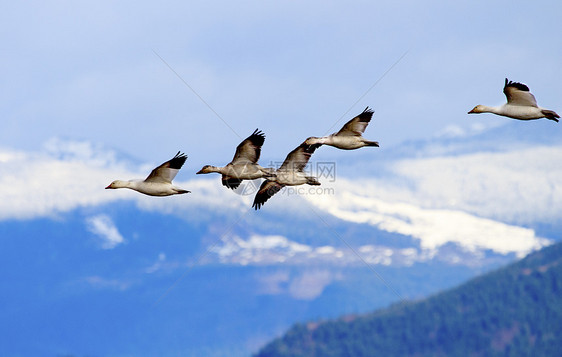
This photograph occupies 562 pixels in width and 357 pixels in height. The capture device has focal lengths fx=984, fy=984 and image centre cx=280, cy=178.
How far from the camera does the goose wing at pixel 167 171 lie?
127 feet

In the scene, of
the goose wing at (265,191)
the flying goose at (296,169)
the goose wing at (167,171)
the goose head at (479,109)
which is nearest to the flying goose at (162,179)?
the goose wing at (167,171)

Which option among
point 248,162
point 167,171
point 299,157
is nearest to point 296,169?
point 299,157

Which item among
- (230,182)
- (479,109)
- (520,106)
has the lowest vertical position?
(520,106)

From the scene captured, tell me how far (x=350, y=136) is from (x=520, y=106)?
697 cm

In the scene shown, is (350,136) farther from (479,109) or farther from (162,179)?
(162,179)

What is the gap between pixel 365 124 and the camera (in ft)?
134

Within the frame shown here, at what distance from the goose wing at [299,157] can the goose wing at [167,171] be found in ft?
15.0

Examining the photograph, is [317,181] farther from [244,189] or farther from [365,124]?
[244,189]

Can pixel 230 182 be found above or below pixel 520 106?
above

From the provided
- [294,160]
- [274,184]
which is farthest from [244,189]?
[294,160]

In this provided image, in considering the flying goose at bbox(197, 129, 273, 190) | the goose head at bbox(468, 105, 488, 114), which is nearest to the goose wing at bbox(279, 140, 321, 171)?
the flying goose at bbox(197, 129, 273, 190)

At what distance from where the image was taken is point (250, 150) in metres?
39.2

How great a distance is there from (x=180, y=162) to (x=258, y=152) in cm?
312

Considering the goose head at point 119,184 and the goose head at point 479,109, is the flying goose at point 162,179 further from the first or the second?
the goose head at point 479,109
